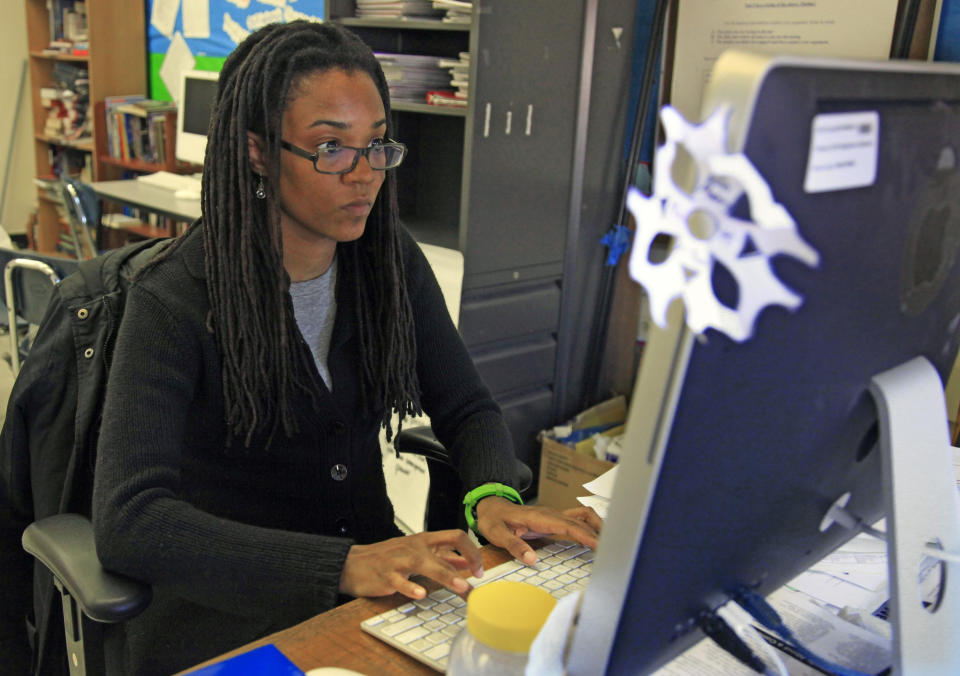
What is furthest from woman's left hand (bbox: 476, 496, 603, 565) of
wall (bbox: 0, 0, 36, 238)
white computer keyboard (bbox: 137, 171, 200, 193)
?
wall (bbox: 0, 0, 36, 238)

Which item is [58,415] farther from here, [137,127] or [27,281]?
[137,127]

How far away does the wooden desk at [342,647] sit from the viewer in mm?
802

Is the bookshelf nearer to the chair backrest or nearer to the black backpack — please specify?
the chair backrest

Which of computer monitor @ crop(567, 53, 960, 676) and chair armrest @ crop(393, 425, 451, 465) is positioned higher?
computer monitor @ crop(567, 53, 960, 676)

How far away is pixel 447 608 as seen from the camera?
2.95ft

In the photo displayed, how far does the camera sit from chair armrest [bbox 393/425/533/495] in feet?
4.44

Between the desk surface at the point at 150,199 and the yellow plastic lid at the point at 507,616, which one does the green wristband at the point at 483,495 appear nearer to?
the yellow plastic lid at the point at 507,616

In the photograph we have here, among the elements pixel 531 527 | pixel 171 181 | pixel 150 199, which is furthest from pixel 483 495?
pixel 171 181

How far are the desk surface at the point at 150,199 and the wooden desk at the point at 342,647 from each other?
8.63ft

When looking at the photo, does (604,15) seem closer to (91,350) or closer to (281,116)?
(281,116)

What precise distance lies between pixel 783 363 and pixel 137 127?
4.58 meters

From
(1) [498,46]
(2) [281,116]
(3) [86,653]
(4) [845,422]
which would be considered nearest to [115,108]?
(1) [498,46]

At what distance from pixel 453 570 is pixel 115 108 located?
4367 mm

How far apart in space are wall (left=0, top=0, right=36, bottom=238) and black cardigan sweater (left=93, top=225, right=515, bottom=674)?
5460 millimetres
